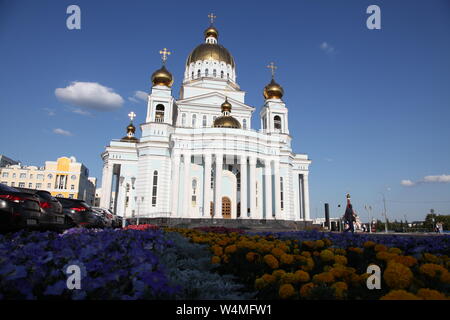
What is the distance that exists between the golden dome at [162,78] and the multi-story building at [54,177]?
129 feet

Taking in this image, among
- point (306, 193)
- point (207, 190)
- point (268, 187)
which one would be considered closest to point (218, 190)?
point (207, 190)

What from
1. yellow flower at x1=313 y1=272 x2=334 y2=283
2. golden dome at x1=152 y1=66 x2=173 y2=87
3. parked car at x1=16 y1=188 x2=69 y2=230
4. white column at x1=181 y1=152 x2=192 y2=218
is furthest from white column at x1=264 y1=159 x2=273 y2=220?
yellow flower at x1=313 y1=272 x2=334 y2=283

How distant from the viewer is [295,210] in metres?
39.1

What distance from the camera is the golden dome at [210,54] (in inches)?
1665

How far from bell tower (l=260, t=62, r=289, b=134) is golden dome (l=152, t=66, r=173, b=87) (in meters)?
13.4

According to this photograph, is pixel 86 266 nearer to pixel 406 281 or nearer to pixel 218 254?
pixel 218 254

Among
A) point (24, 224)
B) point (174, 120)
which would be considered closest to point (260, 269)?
point (24, 224)

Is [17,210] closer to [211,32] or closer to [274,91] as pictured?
[274,91]

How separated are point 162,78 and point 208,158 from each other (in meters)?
14.5

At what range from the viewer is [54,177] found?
6562 cm

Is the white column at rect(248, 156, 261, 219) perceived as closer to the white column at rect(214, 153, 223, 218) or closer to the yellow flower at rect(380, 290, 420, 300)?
the white column at rect(214, 153, 223, 218)

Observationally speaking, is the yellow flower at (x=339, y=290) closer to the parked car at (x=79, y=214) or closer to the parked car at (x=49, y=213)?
the parked car at (x=49, y=213)
